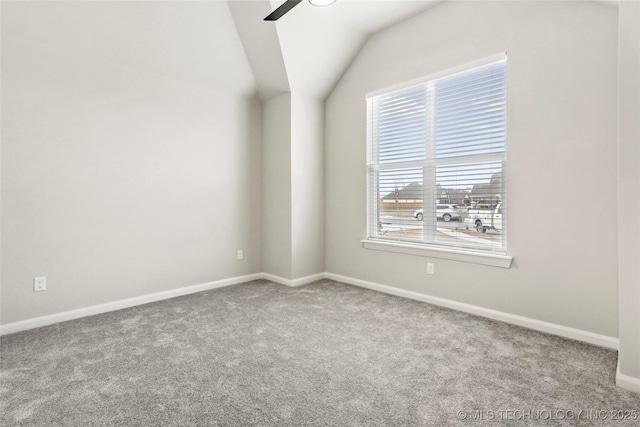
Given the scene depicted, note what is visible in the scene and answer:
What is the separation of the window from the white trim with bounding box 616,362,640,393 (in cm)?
119

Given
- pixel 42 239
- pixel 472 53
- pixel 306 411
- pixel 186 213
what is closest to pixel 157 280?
pixel 186 213

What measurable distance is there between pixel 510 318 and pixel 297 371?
6.21 ft

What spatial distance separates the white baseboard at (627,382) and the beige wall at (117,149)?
3.57 m

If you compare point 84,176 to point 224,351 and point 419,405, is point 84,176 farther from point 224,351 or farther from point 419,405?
point 419,405

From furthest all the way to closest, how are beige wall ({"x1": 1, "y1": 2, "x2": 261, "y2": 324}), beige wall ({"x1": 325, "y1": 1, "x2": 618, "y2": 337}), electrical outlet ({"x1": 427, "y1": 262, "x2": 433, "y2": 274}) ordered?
electrical outlet ({"x1": 427, "y1": 262, "x2": 433, "y2": 274}) < beige wall ({"x1": 1, "y1": 2, "x2": 261, "y2": 324}) < beige wall ({"x1": 325, "y1": 1, "x2": 618, "y2": 337})

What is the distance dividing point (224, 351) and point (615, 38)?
11.3ft

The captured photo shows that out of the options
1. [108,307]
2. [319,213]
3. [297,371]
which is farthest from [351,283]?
[108,307]

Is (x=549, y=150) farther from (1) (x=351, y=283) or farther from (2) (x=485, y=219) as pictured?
(1) (x=351, y=283)

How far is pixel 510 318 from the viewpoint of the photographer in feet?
9.18

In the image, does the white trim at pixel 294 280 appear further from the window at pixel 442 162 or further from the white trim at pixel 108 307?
the window at pixel 442 162

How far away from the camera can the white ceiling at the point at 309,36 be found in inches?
127

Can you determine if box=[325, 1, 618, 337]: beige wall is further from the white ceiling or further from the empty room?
the white ceiling

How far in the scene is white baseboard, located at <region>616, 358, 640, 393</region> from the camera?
71.4 inches

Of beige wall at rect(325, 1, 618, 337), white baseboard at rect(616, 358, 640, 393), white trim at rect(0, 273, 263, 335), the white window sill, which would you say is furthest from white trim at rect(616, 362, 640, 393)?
white trim at rect(0, 273, 263, 335)
